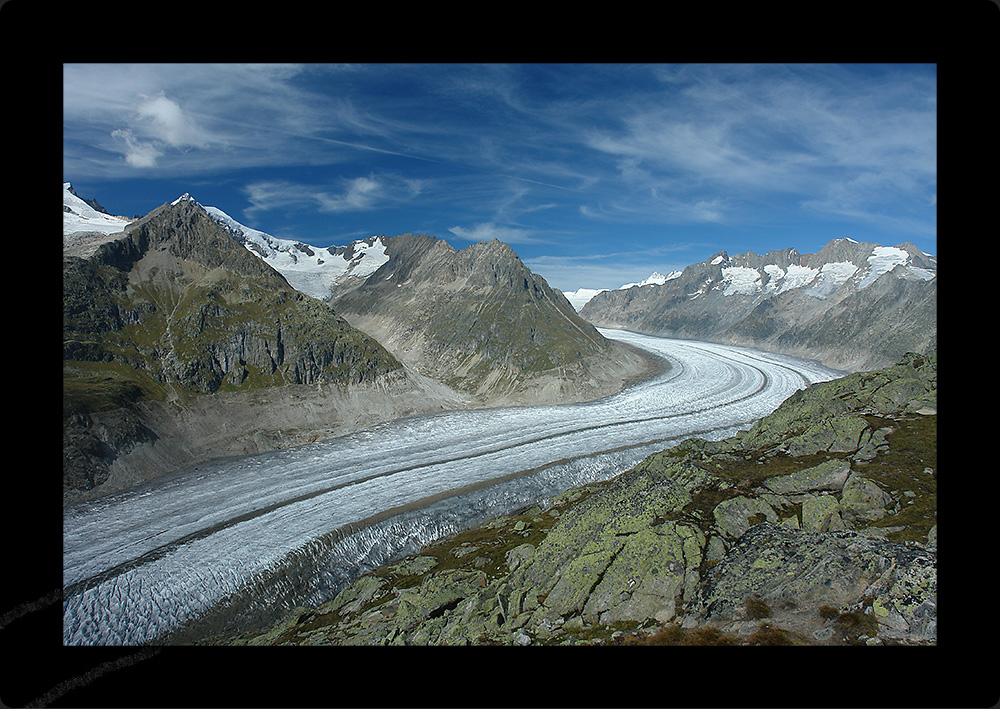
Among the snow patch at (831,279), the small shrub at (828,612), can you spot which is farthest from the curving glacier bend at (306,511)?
the snow patch at (831,279)

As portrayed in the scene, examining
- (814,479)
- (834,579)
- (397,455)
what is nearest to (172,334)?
(397,455)

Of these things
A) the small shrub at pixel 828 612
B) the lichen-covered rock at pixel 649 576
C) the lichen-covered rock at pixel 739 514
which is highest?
the small shrub at pixel 828 612

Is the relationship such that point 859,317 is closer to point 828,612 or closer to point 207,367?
point 828,612

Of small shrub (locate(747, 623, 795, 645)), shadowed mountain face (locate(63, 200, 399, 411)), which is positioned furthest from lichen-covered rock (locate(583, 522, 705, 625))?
shadowed mountain face (locate(63, 200, 399, 411))

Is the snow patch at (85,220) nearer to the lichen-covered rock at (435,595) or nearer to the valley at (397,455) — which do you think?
the valley at (397,455)

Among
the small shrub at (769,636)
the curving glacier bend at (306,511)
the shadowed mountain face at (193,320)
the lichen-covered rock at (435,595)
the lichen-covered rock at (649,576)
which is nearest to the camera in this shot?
the small shrub at (769,636)
